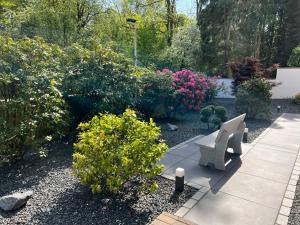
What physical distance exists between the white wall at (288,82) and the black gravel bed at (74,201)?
385 inches

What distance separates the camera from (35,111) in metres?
4.22

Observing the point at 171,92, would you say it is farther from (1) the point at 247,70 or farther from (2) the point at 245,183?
(1) the point at 247,70

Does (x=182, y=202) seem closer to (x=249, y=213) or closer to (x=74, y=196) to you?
(x=249, y=213)

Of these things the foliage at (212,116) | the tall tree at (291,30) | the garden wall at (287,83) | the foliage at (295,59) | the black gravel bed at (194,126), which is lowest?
the black gravel bed at (194,126)

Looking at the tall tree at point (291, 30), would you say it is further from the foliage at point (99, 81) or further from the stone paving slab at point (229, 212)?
the stone paving slab at point (229, 212)

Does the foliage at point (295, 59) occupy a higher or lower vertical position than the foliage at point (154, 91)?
higher

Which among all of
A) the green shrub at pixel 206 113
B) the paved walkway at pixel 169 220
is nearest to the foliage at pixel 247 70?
the green shrub at pixel 206 113

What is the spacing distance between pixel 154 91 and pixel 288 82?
7545mm

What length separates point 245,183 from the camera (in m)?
3.62

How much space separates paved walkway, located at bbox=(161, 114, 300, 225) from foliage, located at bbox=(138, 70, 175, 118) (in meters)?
1.83

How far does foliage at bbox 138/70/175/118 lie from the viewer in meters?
6.76

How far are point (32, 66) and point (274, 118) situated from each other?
7227 millimetres

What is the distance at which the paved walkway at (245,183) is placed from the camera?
2.86 metres

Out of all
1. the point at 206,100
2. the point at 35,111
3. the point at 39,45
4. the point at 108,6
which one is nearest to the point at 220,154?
the point at 35,111
